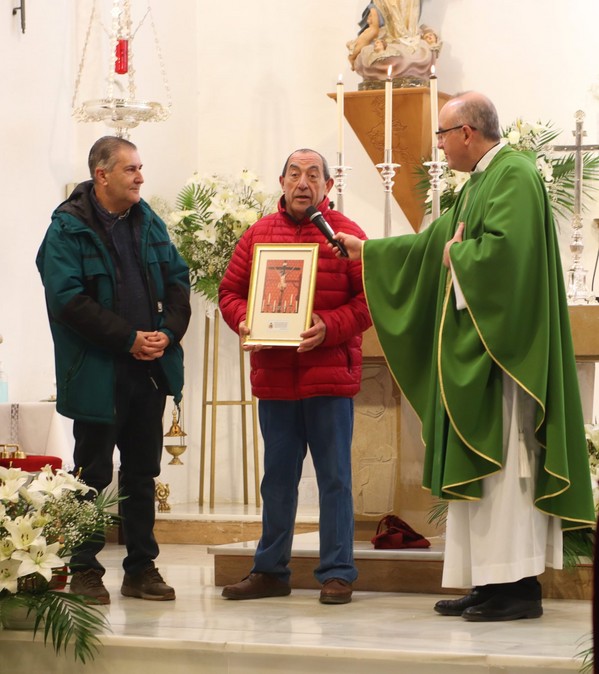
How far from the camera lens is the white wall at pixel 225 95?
7473mm

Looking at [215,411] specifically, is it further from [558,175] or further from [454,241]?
[454,241]

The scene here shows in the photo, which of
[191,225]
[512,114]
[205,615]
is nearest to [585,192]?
[512,114]

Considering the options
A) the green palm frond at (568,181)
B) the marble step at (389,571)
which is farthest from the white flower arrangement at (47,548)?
the green palm frond at (568,181)

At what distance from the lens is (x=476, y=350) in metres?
4.48

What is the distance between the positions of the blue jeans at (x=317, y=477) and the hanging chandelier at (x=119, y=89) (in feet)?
10.3

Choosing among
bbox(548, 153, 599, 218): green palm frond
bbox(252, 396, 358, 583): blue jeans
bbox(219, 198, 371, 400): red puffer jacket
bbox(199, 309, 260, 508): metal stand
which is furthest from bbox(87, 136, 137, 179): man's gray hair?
bbox(548, 153, 599, 218): green palm frond

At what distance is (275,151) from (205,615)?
490 centimetres

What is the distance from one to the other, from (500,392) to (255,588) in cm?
127

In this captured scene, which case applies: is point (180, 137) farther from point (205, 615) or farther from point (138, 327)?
point (205, 615)

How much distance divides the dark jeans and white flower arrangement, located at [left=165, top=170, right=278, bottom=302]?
283 centimetres

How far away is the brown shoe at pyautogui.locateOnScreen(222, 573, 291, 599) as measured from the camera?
4.96m

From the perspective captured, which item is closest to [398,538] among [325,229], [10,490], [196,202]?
[325,229]

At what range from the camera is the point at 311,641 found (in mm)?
4082

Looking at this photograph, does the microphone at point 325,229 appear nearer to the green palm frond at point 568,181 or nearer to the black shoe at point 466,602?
the black shoe at point 466,602
